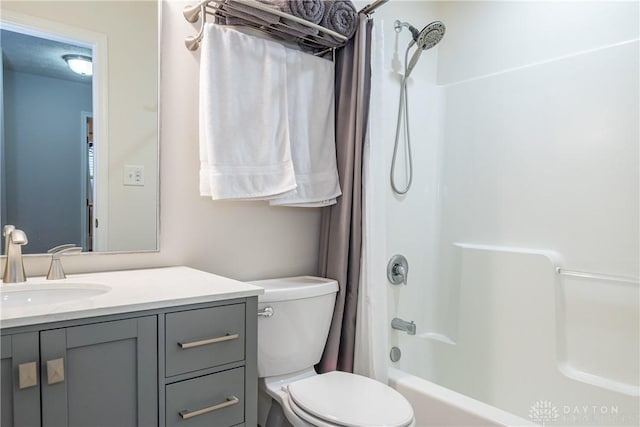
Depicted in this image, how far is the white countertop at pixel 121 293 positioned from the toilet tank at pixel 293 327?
0.87 feet

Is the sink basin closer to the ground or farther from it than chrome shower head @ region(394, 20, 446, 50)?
closer to the ground

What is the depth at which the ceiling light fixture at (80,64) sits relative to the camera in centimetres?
129

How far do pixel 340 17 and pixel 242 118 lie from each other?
1.89 ft

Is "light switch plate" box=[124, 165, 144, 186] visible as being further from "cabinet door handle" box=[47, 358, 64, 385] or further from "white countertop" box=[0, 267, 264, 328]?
"cabinet door handle" box=[47, 358, 64, 385]

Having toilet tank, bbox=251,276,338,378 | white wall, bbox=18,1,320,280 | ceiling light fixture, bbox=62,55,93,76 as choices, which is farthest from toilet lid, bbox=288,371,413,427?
ceiling light fixture, bbox=62,55,93,76

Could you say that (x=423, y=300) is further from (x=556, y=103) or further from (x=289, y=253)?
(x=556, y=103)

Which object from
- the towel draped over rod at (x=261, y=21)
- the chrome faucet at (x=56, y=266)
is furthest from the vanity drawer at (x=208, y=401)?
the towel draped over rod at (x=261, y=21)

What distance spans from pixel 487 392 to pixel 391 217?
0.97m

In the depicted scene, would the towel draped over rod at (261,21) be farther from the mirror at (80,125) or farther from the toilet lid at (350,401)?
the toilet lid at (350,401)

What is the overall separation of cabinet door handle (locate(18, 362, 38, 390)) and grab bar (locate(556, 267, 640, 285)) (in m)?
1.92

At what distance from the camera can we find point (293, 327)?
1473 mm

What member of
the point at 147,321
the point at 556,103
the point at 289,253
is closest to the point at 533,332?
the point at 556,103

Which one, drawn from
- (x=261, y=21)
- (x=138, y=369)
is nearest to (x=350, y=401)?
(x=138, y=369)

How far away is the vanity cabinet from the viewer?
83 centimetres
